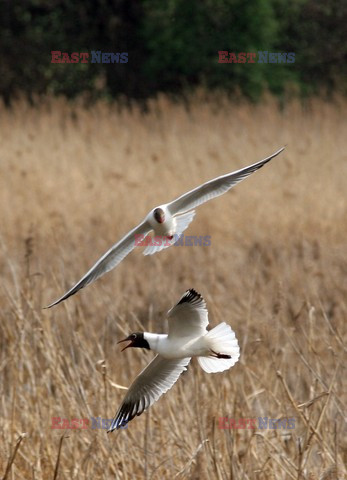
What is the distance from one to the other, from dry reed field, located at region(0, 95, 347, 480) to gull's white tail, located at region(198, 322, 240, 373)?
Result: 0.41m

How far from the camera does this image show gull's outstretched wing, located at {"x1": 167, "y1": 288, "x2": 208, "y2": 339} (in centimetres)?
177

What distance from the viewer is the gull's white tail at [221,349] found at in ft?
5.80

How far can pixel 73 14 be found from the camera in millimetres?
13758

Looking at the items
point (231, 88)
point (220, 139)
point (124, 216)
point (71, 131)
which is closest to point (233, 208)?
point (124, 216)

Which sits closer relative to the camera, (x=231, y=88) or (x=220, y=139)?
(x=220, y=139)

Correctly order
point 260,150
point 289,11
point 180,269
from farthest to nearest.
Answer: point 289,11
point 260,150
point 180,269

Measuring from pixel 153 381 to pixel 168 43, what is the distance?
10997mm

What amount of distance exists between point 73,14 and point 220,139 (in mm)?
5784

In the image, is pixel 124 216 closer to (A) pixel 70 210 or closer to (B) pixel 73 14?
(A) pixel 70 210

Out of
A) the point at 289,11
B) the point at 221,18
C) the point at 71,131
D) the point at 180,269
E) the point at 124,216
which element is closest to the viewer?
the point at 180,269

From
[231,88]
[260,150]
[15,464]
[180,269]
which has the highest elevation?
[231,88]

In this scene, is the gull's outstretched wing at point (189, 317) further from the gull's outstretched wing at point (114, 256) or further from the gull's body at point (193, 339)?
the gull's outstretched wing at point (114, 256)

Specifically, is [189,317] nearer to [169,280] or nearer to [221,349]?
[221,349]

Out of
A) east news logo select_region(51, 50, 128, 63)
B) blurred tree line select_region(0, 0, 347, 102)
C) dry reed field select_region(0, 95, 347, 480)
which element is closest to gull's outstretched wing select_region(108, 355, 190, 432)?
dry reed field select_region(0, 95, 347, 480)
